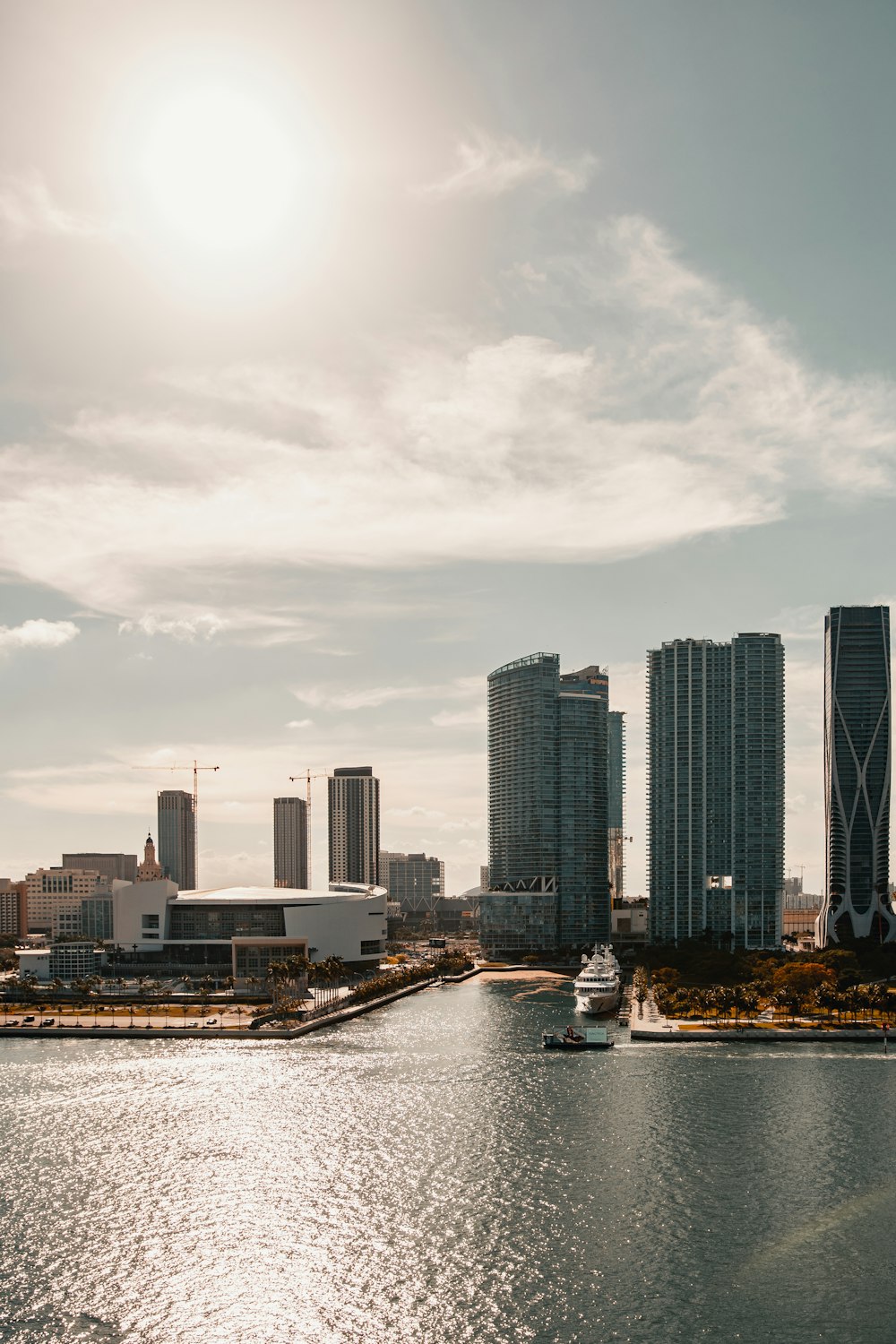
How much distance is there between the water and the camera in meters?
55.9

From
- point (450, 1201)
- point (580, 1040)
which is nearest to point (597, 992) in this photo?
point (580, 1040)

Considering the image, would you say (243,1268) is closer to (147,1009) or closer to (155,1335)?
(155,1335)

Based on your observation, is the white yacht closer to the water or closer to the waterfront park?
the waterfront park

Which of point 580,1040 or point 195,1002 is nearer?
point 580,1040

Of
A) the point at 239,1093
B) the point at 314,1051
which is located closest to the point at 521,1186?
the point at 239,1093

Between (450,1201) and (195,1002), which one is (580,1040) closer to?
(450,1201)

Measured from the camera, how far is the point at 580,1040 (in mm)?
126875

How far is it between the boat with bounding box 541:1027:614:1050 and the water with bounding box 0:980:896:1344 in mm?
8284

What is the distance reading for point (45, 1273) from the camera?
199 ft

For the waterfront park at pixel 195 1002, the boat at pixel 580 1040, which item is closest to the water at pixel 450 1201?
the boat at pixel 580 1040

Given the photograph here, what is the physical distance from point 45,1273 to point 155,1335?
1006 centimetres

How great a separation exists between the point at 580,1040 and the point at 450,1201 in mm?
57425

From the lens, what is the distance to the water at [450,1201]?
55875mm

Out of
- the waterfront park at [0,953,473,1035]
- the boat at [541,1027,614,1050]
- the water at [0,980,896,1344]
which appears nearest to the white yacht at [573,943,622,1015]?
the boat at [541,1027,614,1050]
